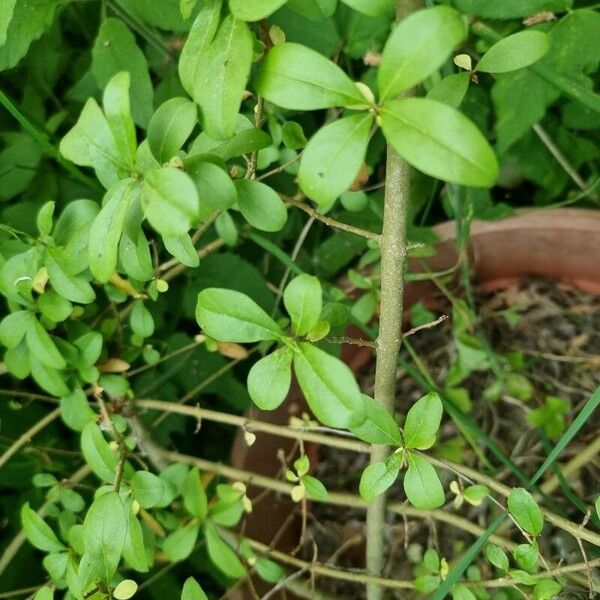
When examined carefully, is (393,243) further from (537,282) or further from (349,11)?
(537,282)

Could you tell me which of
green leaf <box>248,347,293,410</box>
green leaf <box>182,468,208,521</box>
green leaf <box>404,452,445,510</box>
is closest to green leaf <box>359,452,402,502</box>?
green leaf <box>404,452,445,510</box>

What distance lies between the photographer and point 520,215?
975mm

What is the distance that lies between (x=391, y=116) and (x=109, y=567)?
0.40 m

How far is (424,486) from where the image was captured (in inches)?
20.9

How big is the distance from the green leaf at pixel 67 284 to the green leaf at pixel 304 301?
239 mm

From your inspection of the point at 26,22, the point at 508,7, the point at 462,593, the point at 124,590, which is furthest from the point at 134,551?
the point at 508,7

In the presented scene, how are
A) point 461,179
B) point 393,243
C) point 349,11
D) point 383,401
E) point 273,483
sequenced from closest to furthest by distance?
point 461,179 < point 393,243 < point 383,401 < point 273,483 < point 349,11

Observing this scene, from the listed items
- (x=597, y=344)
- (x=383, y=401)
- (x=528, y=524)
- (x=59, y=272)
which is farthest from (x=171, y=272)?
(x=597, y=344)

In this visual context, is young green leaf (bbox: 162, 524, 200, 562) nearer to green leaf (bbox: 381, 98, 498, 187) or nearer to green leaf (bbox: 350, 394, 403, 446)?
green leaf (bbox: 350, 394, 403, 446)

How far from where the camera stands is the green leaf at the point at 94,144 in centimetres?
44

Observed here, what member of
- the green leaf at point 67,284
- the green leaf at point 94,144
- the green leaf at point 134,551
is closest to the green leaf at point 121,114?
the green leaf at point 94,144

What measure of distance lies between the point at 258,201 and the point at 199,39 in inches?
5.3

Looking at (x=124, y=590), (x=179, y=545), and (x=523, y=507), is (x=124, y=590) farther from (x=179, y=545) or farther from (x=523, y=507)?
(x=523, y=507)

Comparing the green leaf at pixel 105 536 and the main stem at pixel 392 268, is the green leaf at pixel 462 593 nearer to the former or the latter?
the main stem at pixel 392 268
